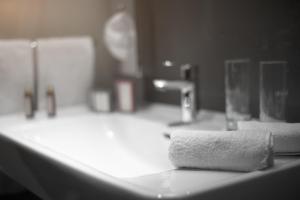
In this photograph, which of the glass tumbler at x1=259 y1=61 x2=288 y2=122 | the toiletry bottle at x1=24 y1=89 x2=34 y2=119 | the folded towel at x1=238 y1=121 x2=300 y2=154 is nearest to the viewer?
the folded towel at x1=238 y1=121 x2=300 y2=154

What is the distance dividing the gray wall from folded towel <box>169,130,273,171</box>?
390mm

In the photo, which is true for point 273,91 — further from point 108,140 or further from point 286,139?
point 108,140

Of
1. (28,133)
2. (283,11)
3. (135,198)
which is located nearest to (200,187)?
(135,198)

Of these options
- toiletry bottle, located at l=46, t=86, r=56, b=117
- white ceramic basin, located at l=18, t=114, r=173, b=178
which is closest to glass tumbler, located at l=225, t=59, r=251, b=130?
white ceramic basin, located at l=18, t=114, r=173, b=178

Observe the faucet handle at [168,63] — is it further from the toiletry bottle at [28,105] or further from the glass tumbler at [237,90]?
the toiletry bottle at [28,105]

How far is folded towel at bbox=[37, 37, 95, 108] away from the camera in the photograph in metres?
1.72

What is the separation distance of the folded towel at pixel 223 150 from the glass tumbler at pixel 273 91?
0.29 m

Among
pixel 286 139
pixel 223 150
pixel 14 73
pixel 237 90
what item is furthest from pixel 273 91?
pixel 14 73

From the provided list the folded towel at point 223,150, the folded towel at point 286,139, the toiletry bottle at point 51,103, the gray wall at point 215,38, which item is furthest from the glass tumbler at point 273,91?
the toiletry bottle at point 51,103

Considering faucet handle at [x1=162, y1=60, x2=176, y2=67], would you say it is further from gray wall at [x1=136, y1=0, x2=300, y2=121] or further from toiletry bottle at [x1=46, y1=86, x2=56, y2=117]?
toiletry bottle at [x1=46, y1=86, x2=56, y2=117]

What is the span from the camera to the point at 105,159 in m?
1.42

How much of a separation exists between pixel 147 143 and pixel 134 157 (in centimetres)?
6

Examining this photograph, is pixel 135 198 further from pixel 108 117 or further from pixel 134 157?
pixel 108 117

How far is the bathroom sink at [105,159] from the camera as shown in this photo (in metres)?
0.80
